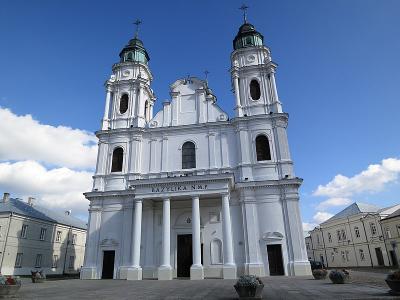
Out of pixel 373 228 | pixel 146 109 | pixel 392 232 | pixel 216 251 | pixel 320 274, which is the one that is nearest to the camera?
pixel 320 274

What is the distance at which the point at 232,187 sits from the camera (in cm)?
2589

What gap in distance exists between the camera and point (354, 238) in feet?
160

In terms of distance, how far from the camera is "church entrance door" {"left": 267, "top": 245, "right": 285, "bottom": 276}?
24109 mm

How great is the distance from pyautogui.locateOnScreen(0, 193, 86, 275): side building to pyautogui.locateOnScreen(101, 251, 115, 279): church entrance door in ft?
47.6

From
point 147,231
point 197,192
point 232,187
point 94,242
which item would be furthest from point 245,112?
point 94,242

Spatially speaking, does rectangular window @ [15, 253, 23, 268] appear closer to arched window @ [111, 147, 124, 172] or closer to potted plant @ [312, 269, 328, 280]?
arched window @ [111, 147, 124, 172]

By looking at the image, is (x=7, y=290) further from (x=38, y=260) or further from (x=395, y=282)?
(x=38, y=260)

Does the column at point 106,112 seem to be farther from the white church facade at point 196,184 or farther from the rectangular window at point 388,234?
the rectangular window at point 388,234

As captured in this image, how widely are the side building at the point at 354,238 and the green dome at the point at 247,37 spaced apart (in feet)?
105

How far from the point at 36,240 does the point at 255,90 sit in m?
32.8

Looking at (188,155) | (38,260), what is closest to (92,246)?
(188,155)

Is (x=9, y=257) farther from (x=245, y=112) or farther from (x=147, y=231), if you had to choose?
(x=245, y=112)

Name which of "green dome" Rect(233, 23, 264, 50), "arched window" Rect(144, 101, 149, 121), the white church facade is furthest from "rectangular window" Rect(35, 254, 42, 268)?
"green dome" Rect(233, 23, 264, 50)

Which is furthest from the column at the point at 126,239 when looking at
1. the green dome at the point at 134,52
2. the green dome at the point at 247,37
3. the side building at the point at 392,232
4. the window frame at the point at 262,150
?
the side building at the point at 392,232
